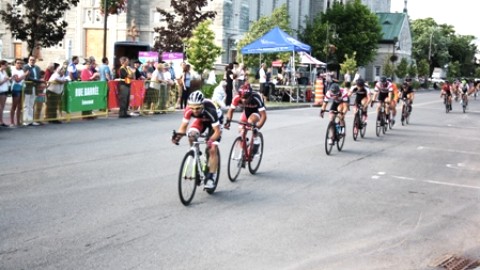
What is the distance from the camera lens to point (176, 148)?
1717 centimetres

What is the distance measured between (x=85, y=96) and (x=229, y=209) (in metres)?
13.6

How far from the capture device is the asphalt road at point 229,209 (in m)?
7.94

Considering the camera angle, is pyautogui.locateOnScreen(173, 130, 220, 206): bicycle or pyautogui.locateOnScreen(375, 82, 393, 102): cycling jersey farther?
pyautogui.locateOnScreen(375, 82, 393, 102): cycling jersey

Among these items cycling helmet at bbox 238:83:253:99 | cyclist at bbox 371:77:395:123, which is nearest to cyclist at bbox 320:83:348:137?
cycling helmet at bbox 238:83:253:99

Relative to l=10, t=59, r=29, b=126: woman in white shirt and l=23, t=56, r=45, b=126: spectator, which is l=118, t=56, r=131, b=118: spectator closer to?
l=23, t=56, r=45, b=126: spectator

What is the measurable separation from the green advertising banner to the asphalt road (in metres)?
3.16

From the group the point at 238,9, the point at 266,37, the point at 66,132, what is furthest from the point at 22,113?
the point at 238,9

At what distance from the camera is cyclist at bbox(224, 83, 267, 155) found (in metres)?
13.5

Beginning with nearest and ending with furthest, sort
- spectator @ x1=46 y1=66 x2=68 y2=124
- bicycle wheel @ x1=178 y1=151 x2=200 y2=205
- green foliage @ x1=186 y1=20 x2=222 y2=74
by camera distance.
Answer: bicycle wheel @ x1=178 y1=151 x2=200 y2=205 < spectator @ x1=46 y1=66 x2=68 y2=124 < green foliage @ x1=186 y1=20 x2=222 y2=74

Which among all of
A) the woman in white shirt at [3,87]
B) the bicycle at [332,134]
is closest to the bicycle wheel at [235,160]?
the bicycle at [332,134]

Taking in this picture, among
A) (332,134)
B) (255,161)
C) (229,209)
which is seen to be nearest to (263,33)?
(332,134)

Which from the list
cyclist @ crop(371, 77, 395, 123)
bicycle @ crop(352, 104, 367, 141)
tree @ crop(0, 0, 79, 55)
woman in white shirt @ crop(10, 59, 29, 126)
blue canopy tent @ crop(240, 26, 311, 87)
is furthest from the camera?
tree @ crop(0, 0, 79, 55)

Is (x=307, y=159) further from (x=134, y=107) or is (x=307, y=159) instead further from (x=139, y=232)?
(x=134, y=107)

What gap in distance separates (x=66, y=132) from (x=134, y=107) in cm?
659
